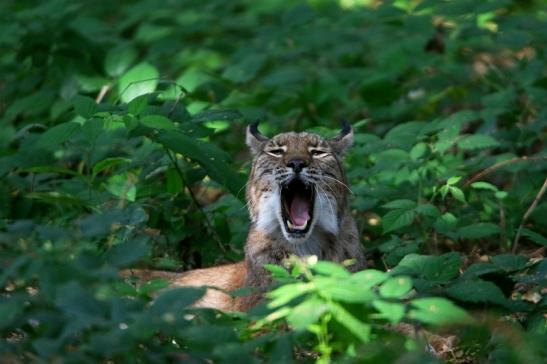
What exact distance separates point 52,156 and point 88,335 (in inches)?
188

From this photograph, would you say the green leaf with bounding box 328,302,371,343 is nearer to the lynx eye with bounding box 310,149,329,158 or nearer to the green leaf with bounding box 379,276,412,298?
the green leaf with bounding box 379,276,412,298

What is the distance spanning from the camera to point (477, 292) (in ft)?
20.8

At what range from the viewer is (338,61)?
13359mm

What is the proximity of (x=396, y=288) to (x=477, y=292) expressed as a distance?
0.83m

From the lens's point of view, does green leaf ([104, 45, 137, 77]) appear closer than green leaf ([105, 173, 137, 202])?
No

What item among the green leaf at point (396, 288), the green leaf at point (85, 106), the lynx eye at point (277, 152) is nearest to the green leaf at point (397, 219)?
the lynx eye at point (277, 152)

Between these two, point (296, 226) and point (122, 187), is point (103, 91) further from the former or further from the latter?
point (296, 226)

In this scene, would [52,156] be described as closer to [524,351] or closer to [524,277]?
[524,277]

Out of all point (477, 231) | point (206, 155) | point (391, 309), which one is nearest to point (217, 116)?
point (206, 155)

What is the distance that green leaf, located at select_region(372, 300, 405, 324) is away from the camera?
17.9 feet

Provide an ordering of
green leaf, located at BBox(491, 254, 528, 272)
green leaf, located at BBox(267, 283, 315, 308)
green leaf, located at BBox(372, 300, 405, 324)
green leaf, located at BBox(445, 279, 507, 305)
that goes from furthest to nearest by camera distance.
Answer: green leaf, located at BBox(491, 254, 528, 272) → green leaf, located at BBox(445, 279, 507, 305) → green leaf, located at BBox(267, 283, 315, 308) → green leaf, located at BBox(372, 300, 405, 324)

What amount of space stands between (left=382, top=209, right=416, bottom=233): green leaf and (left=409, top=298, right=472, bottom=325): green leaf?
8.21 feet

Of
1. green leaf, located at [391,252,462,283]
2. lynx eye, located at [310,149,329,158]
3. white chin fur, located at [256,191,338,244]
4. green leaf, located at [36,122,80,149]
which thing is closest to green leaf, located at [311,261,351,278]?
green leaf, located at [391,252,462,283]

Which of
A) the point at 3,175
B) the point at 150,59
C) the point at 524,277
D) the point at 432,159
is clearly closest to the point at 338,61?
the point at 150,59
